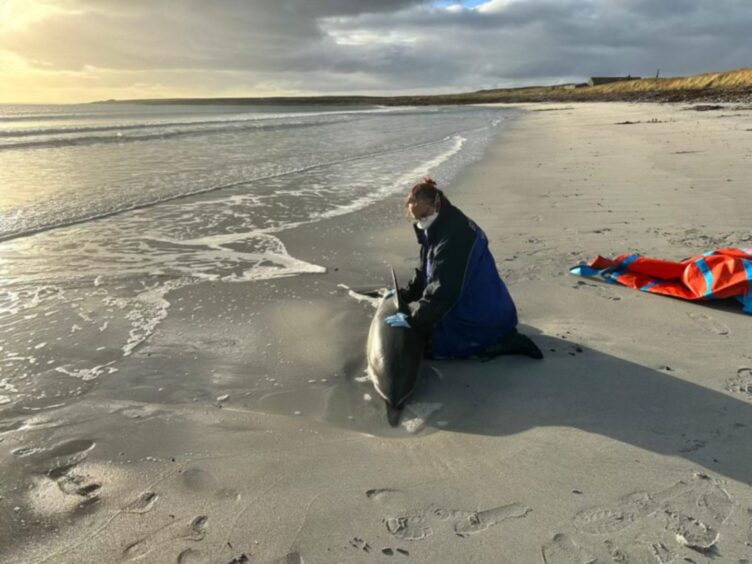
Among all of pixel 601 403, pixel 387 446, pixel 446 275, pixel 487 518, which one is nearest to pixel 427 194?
pixel 446 275

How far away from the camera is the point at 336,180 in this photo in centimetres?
1257

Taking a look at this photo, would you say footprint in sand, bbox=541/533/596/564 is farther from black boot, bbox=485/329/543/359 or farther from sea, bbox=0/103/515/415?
sea, bbox=0/103/515/415

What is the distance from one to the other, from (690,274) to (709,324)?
0.65m

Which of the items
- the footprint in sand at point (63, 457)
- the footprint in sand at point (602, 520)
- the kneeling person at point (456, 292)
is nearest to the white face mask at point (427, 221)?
the kneeling person at point (456, 292)

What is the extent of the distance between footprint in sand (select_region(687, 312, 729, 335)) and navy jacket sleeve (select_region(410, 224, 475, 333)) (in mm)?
2139

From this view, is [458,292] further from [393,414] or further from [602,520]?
[602,520]

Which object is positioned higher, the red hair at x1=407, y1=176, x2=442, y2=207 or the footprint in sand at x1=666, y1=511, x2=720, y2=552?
the red hair at x1=407, y1=176, x2=442, y2=207

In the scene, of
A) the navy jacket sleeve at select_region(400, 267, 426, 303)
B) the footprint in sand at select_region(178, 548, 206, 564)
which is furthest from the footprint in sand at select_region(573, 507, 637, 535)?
the navy jacket sleeve at select_region(400, 267, 426, 303)

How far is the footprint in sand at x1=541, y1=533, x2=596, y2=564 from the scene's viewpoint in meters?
2.14

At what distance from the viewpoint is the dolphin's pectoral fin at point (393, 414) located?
3.18 m

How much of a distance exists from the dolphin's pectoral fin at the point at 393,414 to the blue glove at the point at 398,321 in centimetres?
56

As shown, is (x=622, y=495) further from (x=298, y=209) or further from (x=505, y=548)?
(x=298, y=209)

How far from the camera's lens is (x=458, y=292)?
Answer: 3520 mm

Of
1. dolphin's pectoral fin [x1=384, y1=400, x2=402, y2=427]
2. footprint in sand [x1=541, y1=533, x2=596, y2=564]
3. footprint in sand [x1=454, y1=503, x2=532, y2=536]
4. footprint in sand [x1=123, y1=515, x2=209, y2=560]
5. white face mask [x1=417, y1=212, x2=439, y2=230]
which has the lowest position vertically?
dolphin's pectoral fin [x1=384, y1=400, x2=402, y2=427]
